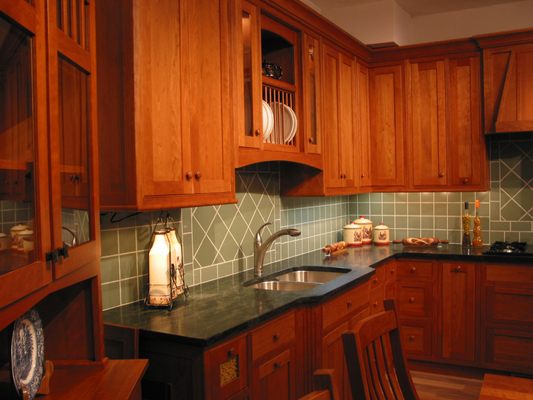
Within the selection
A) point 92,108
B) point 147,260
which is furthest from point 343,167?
point 92,108

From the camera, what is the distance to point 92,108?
5.48 ft

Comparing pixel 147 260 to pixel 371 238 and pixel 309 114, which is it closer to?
pixel 309 114

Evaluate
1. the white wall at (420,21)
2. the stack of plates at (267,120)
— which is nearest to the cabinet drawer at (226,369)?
the stack of plates at (267,120)

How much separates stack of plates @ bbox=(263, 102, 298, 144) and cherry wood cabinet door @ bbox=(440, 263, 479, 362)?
5.15 ft

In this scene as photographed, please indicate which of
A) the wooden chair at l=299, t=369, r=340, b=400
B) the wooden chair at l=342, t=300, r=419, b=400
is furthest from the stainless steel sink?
the wooden chair at l=299, t=369, r=340, b=400

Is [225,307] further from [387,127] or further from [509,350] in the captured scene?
[387,127]

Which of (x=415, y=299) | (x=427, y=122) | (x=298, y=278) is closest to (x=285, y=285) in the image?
(x=298, y=278)

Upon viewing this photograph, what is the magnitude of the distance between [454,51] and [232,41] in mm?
2245

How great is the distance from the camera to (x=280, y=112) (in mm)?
3252

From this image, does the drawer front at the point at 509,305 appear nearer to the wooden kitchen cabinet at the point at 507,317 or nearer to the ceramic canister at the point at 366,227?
the wooden kitchen cabinet at the point at 507,317

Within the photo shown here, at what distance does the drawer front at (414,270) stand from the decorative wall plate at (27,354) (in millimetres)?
3022

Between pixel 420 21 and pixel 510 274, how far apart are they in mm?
2140

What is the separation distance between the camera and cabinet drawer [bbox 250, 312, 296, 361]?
2309 millimetres

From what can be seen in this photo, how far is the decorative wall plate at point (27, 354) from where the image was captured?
1369mm
